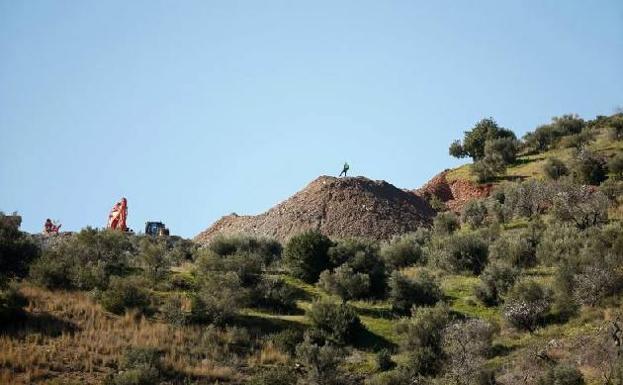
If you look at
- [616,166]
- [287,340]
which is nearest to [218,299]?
[287,340]

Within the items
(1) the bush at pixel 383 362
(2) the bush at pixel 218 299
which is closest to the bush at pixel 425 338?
Result: (1) the bush at pixel 383 362

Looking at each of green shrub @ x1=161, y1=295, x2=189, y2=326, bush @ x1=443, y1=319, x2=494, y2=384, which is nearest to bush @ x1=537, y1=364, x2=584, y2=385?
bush @ x1=443, y1=319, x2=494, y2=384

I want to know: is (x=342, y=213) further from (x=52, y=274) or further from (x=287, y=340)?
(x=287, y=340)

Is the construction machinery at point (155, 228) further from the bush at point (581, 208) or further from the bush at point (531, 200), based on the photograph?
the bush at point (581, 208)

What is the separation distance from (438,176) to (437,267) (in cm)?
3005

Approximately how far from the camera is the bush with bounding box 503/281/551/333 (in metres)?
26.0

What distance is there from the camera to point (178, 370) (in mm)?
23109

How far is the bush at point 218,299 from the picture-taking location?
2703 centimetres

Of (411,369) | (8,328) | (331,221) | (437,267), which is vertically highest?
(331,221)

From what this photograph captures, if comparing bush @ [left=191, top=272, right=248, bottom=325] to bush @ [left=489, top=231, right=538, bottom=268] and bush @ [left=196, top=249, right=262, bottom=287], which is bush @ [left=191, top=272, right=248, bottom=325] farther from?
bush @ [left=489, top=231, right=538, bottom=268]

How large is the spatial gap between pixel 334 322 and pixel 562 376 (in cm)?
842

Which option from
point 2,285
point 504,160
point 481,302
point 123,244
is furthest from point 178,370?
point 504,160

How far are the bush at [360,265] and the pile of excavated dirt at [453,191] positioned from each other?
816 inches

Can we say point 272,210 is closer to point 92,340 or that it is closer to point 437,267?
point 437,267
